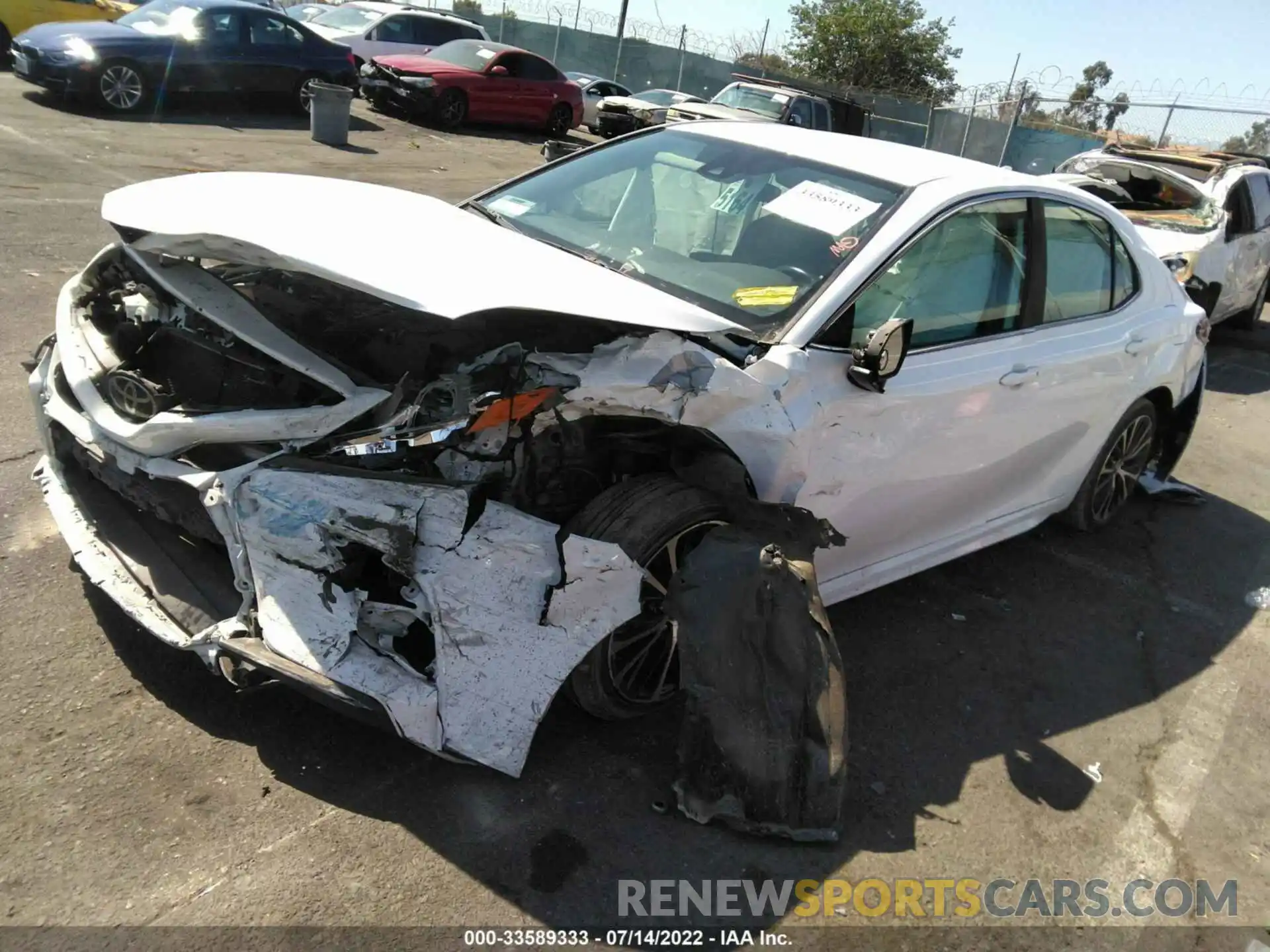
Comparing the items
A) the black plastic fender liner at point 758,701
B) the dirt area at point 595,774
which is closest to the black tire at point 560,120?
the dirt area at point 595,774

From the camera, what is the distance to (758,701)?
277 cm

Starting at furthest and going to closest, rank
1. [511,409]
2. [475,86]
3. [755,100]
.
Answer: [475,86], [755,100], [511,409]

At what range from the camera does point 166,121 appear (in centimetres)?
1323

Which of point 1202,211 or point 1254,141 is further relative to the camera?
point 1254,141

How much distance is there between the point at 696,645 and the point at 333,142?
42.5 ft

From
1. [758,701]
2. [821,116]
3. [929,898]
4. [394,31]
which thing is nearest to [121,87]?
[394,31]

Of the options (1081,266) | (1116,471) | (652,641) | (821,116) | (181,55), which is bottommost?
(652,641)

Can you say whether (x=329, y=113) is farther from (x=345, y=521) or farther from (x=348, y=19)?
(x=345, y=521)

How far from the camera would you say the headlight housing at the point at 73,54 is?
12.3 meters

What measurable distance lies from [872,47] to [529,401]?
42.8 metres

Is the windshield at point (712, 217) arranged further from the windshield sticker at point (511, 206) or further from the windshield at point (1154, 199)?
the windshield at point (1154, 199)

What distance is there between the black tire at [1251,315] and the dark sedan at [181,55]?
12.4 m

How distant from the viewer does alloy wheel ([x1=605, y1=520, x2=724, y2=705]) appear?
295 centimetres

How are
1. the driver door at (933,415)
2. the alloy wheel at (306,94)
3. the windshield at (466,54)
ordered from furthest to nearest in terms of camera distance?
1. the windshield at (466,54)
2. the alloy wheel at (306,94)
3. the driver door at (933,415)
